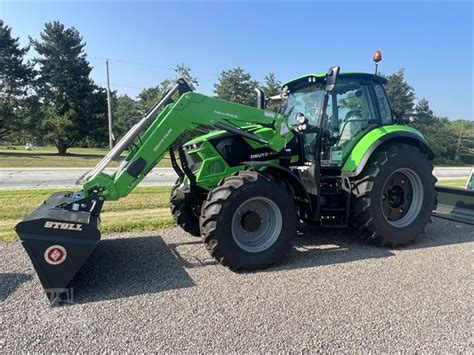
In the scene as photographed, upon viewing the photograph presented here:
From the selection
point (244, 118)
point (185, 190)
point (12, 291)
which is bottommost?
point (12, 291)

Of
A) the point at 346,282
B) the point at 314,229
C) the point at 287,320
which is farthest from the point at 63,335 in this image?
the point at 314,229

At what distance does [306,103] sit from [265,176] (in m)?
1.88

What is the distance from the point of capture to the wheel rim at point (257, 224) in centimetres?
435

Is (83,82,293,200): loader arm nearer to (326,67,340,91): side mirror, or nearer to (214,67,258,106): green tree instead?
(326,67,340,91): side mirror

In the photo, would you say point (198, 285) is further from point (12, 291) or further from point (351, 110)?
point (351, 110)

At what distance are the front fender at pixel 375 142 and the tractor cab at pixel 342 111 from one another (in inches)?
5.5

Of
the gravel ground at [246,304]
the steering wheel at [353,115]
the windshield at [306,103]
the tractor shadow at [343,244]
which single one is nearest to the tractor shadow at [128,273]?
the gravel ground at [246,304]

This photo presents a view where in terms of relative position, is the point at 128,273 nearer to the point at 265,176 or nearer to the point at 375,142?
the point at 265,176

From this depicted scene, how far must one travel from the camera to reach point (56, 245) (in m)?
3.42

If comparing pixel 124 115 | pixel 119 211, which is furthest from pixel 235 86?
pixel 119 211

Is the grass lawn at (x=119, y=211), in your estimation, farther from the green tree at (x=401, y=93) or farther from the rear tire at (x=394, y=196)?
the green tree at (x=401, y=93)

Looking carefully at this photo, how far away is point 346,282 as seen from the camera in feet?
12.8

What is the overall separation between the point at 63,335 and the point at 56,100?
3367 centimetres

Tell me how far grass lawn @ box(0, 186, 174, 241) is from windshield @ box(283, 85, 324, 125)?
2.94 meters
